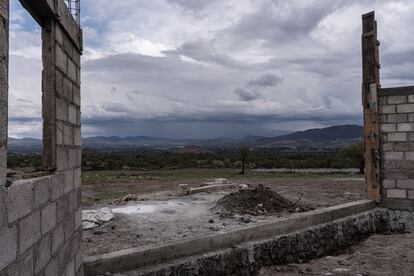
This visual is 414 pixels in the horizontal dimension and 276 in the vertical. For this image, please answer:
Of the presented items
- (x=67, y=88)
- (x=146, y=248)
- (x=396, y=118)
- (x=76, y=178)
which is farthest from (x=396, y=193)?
(x=67, y=88)

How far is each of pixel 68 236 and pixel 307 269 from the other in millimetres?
4255

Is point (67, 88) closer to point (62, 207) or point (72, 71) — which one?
point (72, 71)

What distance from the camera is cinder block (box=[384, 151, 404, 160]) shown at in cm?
1000

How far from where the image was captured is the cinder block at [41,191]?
3.03 m

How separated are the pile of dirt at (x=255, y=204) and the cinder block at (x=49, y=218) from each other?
564 cm

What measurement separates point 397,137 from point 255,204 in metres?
3.64

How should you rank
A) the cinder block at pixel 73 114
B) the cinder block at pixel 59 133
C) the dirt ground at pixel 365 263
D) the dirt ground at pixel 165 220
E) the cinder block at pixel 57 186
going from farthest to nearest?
1. the dirt ground at pixel 365 263
2. the dirt ground at pixel 165 220
3. the cinder block at pixel 73 114
4. the cinder block at pixel 59 133
5. the cinder block at pixel 57 186

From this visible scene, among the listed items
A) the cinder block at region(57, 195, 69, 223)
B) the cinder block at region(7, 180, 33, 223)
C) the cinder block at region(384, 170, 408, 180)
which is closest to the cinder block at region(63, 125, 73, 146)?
the cinder block at region(57, 195, 69, 223)

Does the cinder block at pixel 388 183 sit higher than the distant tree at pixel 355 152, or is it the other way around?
the distant tree at pixel 355 152

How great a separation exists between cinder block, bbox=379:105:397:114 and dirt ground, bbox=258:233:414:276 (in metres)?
3.03

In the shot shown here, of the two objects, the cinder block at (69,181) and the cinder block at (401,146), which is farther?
the cinder block at (401,146)

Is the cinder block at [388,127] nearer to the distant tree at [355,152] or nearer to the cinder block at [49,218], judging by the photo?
the cinder block at [49,218]

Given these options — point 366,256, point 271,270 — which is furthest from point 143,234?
point 366,256

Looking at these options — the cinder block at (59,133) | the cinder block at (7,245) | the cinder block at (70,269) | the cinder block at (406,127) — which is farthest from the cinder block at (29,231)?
the cinder block at (406,127)
